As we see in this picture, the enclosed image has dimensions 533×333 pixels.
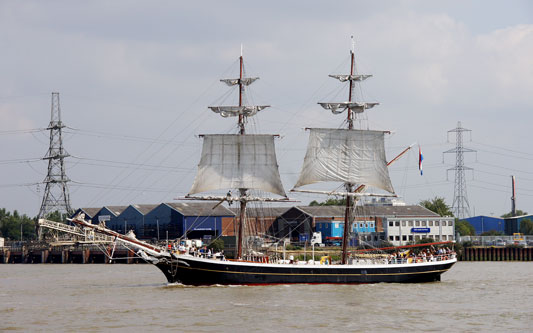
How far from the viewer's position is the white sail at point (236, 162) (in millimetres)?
69875

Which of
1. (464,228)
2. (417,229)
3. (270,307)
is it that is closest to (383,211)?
(417,229)

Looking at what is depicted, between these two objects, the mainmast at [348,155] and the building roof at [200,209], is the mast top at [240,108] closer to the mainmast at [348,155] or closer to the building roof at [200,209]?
the mainmast at [348,155]

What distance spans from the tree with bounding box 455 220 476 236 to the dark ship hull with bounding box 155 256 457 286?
89.1 metres

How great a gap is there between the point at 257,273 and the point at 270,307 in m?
14.6

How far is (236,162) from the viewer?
70000 millimetres

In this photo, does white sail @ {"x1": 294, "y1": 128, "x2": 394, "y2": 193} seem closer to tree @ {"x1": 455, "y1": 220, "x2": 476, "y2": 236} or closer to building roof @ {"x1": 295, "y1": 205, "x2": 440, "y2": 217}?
building roof @ {"x1": 295, "y1": 205, "x2": 440, "y2": 217}

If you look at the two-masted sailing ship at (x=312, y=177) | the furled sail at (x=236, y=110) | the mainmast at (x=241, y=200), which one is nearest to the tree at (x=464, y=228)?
the two-masted sailing ship at (x=312, y=177)

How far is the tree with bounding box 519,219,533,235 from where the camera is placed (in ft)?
480

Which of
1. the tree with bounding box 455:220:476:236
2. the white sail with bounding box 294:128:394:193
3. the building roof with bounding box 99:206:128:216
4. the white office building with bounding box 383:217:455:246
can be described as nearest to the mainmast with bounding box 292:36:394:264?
the white sail with bounding box 294:128:394:193

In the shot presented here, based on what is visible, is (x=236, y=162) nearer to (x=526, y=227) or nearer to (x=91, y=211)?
(x=91, y=211)

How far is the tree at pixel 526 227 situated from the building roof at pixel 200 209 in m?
52.2

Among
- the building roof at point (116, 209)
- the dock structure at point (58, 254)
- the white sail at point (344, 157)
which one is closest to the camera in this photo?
the white sail at point (344, 157)

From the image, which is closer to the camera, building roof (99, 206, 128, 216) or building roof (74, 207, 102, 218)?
building roof (99, 206, 128, 216)

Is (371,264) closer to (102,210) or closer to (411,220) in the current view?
(411,220)
